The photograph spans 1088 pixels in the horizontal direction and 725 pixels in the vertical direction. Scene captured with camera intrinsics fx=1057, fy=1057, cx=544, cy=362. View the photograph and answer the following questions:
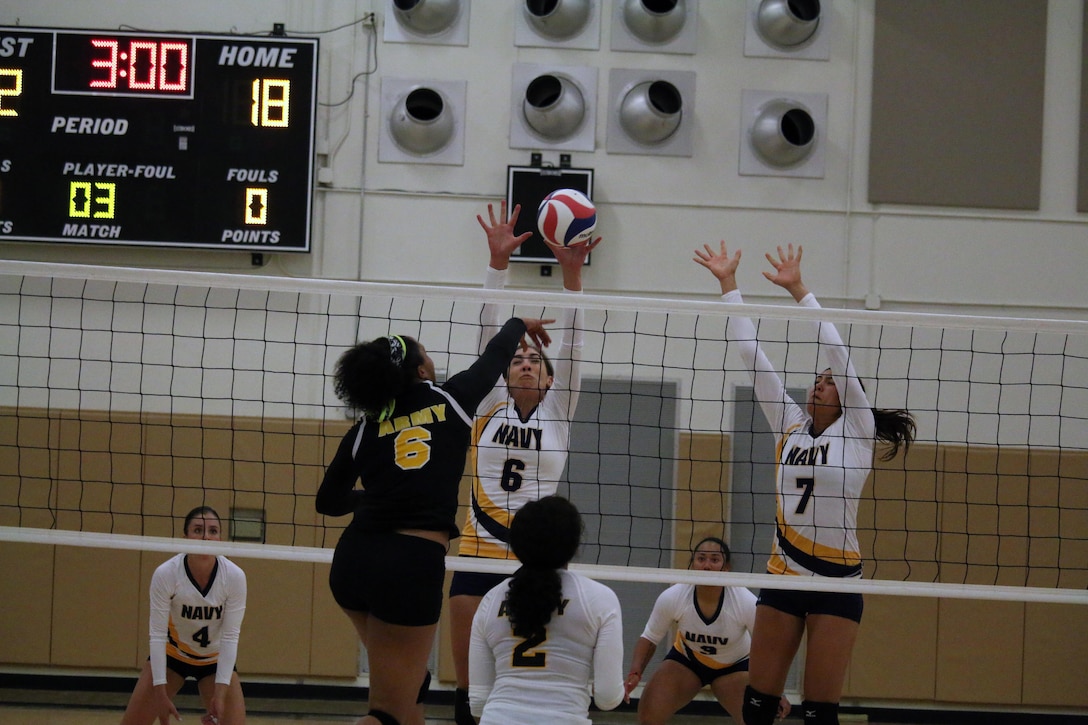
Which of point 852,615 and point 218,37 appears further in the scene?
point 218,37

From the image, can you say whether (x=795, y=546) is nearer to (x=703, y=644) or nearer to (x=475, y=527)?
(x=475, y=527)

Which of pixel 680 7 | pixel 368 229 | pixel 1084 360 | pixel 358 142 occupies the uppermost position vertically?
pixel 680 7

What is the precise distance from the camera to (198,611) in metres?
6.20

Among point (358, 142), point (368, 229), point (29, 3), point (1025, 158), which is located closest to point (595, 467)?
point (368, 229)

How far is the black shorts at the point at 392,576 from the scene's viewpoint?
360cm

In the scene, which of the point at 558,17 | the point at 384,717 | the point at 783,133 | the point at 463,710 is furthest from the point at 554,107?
the point at 384,717

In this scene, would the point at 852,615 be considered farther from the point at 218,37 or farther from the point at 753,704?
the point at 218,37

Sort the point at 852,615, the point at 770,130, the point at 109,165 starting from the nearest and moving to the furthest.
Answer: the point at 852,615 < the point at 109,165 < the point at 770,130

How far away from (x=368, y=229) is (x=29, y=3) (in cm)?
323

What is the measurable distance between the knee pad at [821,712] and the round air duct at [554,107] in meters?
5.01

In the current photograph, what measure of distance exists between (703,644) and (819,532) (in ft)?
6.37

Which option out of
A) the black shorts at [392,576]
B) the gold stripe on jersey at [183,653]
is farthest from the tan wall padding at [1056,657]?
the black shorts at [392,576]

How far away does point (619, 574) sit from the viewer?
4.79 m

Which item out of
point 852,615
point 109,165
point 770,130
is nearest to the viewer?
point 852,615
